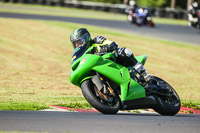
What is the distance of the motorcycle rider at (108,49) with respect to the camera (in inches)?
291

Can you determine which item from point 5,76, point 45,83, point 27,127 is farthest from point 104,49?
point 5,76

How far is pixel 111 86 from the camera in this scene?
23.7 ft

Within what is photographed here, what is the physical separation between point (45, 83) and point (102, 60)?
5.04 m

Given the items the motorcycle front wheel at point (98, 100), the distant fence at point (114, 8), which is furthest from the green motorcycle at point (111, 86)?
the distant fence at point (114, 8)

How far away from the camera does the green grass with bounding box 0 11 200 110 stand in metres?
9.57

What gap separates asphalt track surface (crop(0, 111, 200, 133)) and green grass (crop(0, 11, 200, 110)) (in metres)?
1.35

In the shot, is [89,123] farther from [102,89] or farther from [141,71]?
[141,71]

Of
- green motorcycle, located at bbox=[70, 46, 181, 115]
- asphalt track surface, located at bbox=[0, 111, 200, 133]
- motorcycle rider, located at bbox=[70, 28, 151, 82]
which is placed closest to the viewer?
asphalt track surface, located at bbox=[0, 111, 200, 133]

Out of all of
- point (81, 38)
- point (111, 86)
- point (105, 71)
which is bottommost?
point (111, 86)

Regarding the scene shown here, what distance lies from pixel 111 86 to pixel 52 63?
29.4 feet

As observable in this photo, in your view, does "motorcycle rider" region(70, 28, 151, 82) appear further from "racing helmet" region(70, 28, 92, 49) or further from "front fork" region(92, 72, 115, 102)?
"front fork" region(92, 72, 115, 102)

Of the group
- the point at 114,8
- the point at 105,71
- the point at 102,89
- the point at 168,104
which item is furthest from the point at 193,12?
the point at 102,89

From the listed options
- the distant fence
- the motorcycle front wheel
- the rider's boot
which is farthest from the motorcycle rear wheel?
the distant fence

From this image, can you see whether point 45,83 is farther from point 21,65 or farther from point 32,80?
point 21,65
